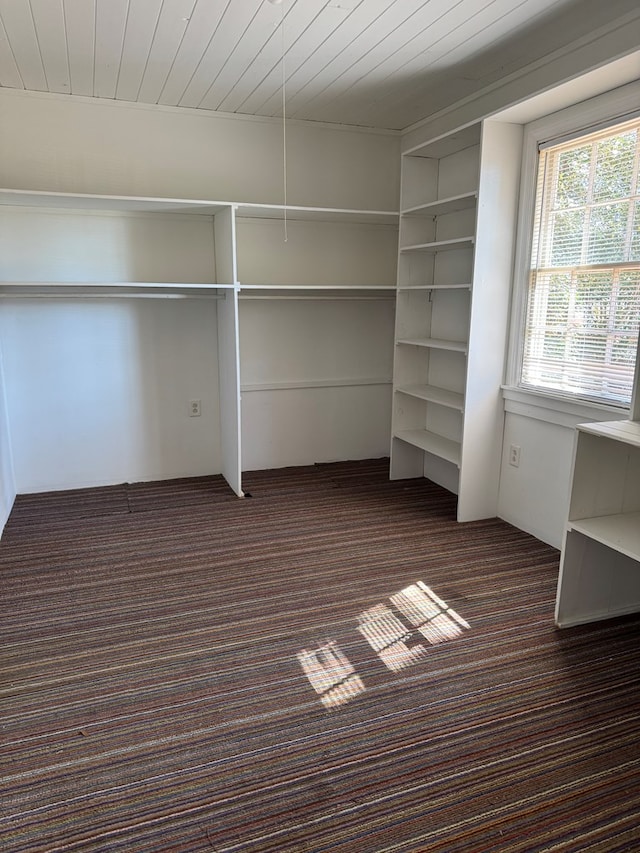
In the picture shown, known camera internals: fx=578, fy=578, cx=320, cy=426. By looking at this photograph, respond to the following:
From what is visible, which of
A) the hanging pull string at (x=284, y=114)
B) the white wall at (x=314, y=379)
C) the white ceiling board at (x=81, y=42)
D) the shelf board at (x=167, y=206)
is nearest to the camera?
the white ceiling board at (x=81, y=42)

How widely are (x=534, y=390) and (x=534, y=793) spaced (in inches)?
83.8

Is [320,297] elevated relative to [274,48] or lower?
lower

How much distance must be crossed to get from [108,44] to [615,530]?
327cm

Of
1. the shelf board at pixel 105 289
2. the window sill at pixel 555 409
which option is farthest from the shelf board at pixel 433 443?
the shelf board at pixel 105 289

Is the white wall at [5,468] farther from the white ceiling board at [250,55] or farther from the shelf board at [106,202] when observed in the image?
the white ceiling board at [250,55]

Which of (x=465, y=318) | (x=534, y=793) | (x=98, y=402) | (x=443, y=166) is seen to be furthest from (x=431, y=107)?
(x=534, y=793)

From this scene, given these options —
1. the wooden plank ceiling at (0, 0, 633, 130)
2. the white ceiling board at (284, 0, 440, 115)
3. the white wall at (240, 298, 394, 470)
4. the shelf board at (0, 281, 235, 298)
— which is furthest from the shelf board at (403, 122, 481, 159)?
the shelf board at (0, 281, 235, 298)

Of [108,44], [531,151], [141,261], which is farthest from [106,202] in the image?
[531,151]

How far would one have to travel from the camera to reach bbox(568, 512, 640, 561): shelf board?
7.06ft

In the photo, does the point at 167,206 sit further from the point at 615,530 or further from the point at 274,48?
the point at 615,530

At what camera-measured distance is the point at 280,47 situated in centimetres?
293

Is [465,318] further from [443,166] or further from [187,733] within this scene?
[187,733]

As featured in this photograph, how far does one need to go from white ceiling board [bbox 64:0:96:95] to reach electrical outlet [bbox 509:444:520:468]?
3055 mm

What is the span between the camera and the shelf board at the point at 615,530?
2.15 metres
